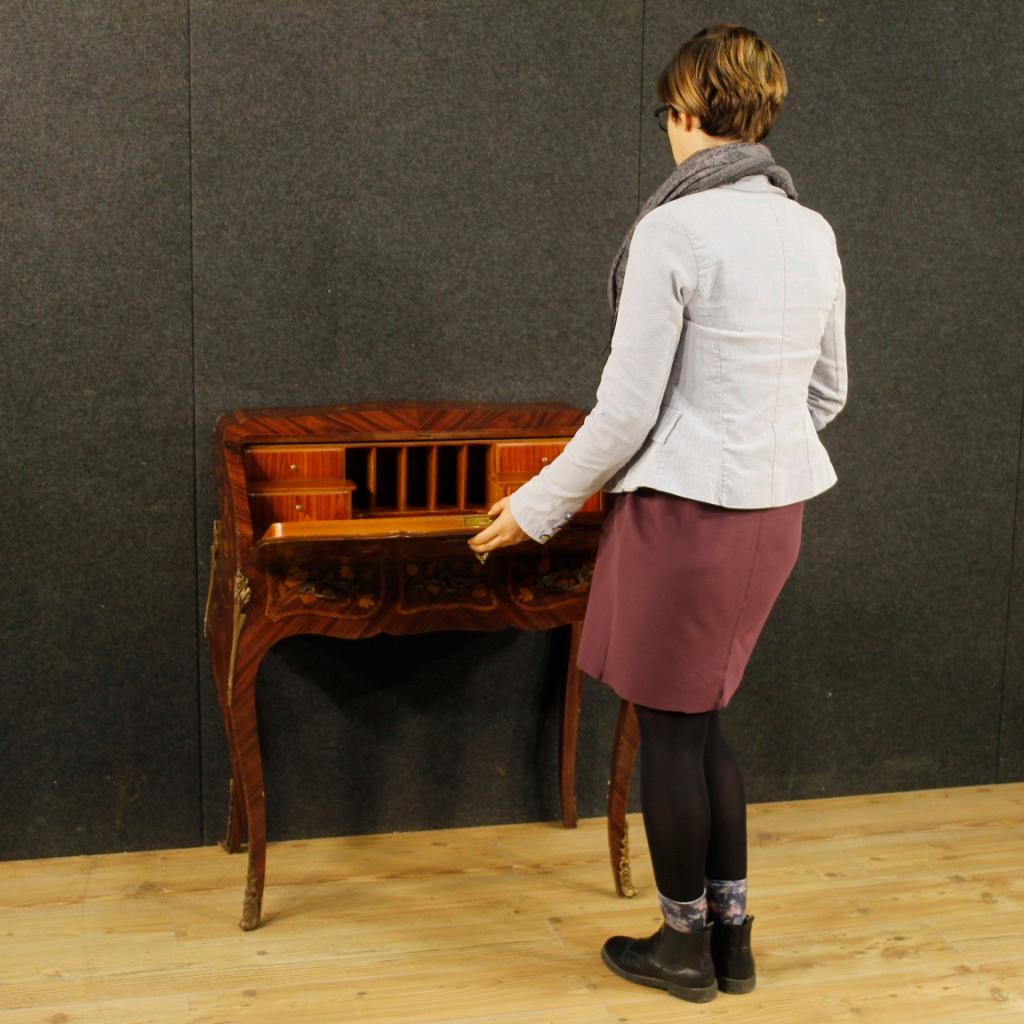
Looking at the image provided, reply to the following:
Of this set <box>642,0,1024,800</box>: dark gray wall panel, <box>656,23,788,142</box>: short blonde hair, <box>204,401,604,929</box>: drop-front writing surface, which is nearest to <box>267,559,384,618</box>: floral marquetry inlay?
<box>204,401,604,929</box>: drop-front writing surface

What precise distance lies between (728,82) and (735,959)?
4.81ft

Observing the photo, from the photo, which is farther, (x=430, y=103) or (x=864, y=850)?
(x=864, y=850)

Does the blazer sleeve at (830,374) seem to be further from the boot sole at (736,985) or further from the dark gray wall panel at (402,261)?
the boot sole at (736,985)

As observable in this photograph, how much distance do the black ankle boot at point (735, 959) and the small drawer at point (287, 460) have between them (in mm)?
1085

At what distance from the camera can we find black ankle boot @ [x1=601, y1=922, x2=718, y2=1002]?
95.1 inches

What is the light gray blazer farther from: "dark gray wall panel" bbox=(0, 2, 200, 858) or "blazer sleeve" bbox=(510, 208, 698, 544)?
"dark gray wall panel" bbox=(0, 2, 200, 858)

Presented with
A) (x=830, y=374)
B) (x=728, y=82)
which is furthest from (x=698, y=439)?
(x=728, y=82)

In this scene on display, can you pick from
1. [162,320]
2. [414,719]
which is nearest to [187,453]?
[162,320]

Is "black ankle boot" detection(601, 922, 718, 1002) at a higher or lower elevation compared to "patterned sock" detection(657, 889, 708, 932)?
lower

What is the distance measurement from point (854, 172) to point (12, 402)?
1.88 metres

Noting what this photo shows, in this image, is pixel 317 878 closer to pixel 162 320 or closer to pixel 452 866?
pixel 452 866

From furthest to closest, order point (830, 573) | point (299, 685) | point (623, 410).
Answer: point (830, 573)
point (299, 685)
point (623, 410)

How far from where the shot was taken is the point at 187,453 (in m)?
2.91

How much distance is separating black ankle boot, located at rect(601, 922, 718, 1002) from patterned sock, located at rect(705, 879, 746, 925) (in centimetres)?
3
